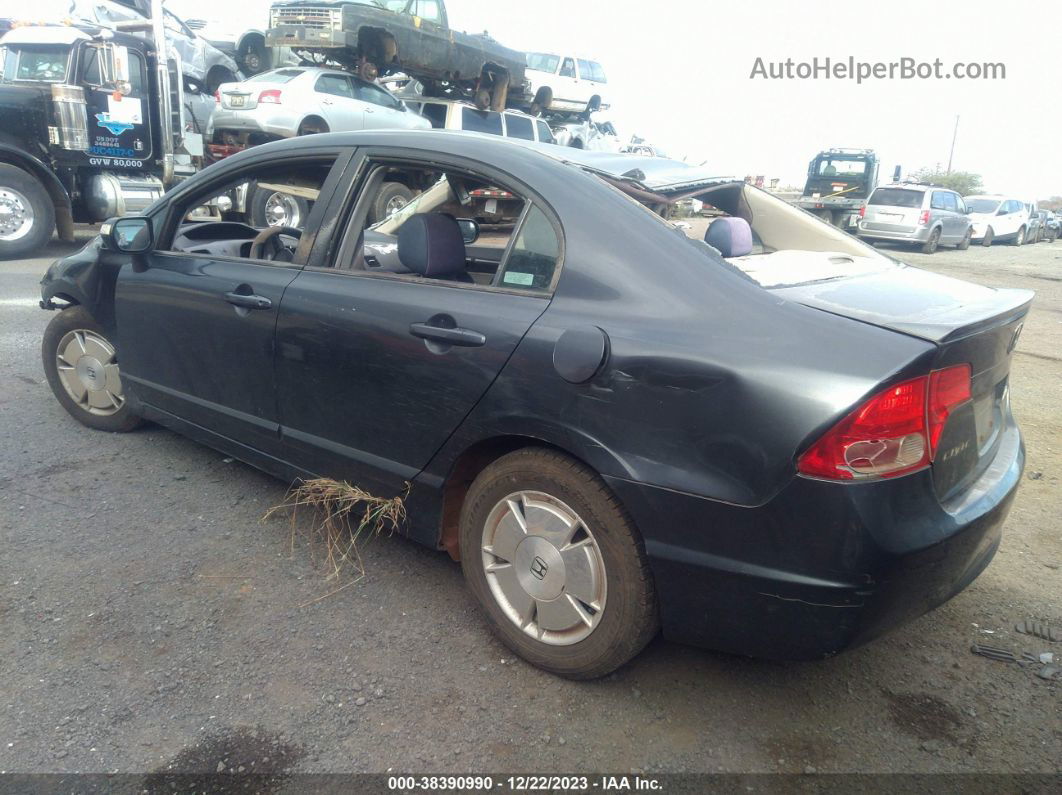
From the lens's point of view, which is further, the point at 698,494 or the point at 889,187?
the point at 889,187

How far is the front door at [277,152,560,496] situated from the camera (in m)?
2.48

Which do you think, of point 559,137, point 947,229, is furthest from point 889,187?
point 559,137

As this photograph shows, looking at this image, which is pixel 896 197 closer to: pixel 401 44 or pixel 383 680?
pixel 401 44

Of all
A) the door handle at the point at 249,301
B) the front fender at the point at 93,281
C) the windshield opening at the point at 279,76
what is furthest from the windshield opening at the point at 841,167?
the door handle at the point at 249,301

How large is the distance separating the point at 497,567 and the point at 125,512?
1.89m

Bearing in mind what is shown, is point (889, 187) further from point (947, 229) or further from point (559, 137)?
point (559, 137)

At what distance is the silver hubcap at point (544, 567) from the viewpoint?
234 centimetres

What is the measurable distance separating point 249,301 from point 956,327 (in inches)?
98.0

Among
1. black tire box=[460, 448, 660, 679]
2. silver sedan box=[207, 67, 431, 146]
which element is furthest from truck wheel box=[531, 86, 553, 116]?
black tire box=[460, 448, 660, 679]

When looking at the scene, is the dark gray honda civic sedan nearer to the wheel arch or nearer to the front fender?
the front fender

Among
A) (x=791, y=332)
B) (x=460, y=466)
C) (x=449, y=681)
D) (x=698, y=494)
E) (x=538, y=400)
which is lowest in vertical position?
(x=449, y=681)

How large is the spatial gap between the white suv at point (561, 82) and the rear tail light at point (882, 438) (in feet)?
66.6

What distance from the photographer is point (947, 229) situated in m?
21.3

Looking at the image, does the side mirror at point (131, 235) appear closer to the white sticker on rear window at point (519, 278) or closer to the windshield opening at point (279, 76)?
the white sticker on rear window at point (519, 278)
